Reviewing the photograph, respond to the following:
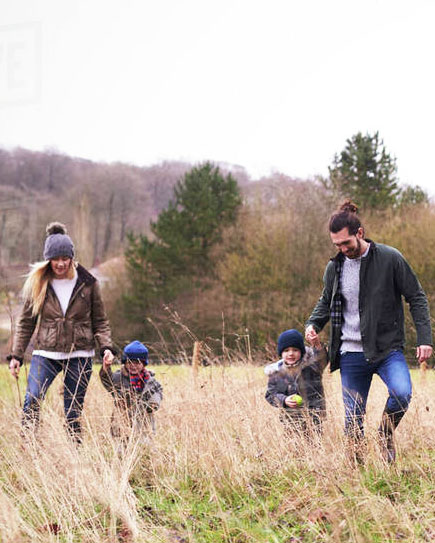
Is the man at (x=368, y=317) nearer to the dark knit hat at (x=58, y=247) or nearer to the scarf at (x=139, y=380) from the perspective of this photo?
the scarf at (x=139, y=380)

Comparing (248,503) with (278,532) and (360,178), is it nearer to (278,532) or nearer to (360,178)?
(278,532)

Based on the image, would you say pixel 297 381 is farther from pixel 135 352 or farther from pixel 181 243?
pixel 181 243

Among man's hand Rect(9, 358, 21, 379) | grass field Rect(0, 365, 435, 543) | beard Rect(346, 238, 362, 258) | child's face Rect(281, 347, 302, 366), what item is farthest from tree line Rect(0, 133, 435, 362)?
beard Rect(346, 238, 362, 258)

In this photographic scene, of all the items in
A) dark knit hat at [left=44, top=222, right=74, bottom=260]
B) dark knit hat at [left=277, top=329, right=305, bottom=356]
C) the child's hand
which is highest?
dark knit hat at [left=44, top=222, right=74, bottom=260]

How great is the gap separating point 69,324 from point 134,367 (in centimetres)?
Result: 60

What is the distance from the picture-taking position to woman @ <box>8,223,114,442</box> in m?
5.02

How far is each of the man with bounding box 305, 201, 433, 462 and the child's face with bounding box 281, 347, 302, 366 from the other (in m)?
0.55

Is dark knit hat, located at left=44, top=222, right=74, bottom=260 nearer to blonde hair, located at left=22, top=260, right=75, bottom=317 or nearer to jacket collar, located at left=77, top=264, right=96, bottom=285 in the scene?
blonde hair, located at left=22, top=260, right=75, bottom=317

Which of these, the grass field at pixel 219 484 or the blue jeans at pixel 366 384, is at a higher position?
the blue jeans at pixel 366 384

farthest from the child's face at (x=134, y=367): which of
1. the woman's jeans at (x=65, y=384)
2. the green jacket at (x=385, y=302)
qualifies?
the green jacket at (x=385, y=302)

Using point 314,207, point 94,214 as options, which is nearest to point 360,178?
point 314,207

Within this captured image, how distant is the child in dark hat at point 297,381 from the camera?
4.74 metres

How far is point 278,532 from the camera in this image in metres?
3.33

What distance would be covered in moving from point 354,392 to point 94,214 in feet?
97.2
